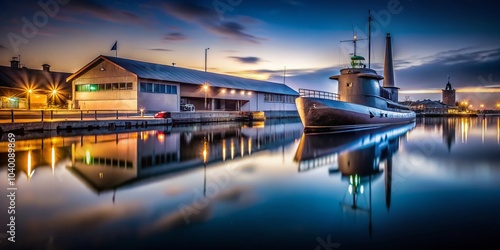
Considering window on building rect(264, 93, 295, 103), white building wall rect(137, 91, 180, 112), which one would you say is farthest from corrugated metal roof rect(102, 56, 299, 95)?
white building wall rect(137, 91, 180, 112)

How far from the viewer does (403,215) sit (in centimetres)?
610

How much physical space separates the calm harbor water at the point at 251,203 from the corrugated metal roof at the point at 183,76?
89.0 ft

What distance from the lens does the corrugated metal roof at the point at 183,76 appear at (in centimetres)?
3831

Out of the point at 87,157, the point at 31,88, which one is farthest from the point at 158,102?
the point at 87,157

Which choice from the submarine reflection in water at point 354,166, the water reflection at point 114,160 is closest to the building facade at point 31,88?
the water reflection at point 114,160

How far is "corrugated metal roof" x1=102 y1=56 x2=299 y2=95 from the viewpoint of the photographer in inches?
1508

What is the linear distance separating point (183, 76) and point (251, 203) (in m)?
39.5

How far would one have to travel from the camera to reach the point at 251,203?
6.90 metres

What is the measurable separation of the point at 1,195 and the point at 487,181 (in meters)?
12.5

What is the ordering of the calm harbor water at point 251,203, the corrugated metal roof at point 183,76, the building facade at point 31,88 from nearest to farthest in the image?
the calm harbor water at point 251,203 < the corrugated metal roof at point 183,76 < the building facade at point 31,88

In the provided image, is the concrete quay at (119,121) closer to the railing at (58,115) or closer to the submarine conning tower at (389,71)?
the railing at (58,115)

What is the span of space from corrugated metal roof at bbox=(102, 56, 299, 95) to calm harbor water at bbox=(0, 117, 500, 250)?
2712cm

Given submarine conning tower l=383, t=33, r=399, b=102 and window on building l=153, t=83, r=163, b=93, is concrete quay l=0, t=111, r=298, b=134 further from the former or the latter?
submarine conning tower l=383, t=33, r=399, b=102

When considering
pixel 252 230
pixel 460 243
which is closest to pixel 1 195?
pixel 252 230
